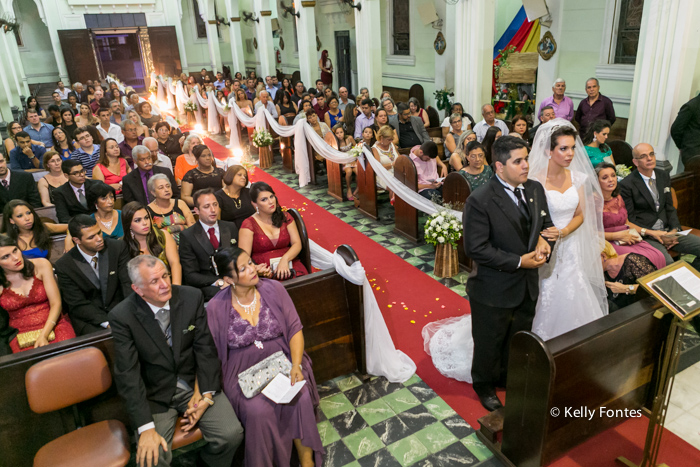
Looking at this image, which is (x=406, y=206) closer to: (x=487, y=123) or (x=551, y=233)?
(x=487, y=123)

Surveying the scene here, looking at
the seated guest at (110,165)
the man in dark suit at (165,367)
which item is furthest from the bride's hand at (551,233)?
the seated guest at (110,165)

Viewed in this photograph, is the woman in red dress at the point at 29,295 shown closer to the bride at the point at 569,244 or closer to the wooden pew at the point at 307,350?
the wooden pew at the point at 307,350

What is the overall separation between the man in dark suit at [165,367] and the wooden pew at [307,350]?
0.84 ft

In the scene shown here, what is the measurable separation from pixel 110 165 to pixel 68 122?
3.69 meters

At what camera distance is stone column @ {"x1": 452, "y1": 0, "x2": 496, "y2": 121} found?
851 cm

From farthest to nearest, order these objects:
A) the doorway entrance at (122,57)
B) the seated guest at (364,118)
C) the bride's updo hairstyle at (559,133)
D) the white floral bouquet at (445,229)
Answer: the doorway entrance at (122,57), the seated guest at (364,118), the white floral bouquet at (445,229), the bride's updo hairstyle at (559,133)

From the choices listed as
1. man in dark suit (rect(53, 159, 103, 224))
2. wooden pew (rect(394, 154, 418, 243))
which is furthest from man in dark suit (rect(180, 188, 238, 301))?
wooden pew (rect(394, 154, 418, 243))

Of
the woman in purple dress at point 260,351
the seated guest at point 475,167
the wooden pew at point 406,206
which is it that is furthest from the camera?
the wooden pew at point 406,206

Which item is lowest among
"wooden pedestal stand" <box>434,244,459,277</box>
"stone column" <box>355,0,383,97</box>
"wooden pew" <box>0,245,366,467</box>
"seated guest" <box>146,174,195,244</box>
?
"wooden pedestal stand" <box>434,244,459,277</box>

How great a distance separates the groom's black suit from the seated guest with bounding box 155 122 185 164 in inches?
219

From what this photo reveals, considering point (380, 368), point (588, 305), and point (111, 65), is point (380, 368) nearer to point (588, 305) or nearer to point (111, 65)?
point (588, 305)

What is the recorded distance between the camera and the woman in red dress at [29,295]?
327 cm

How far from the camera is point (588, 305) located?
135 inches

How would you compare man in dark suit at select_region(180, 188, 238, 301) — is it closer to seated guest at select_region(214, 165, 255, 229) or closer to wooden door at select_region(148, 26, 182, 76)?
seated guest at select_region(214, 165, 255, 229)
